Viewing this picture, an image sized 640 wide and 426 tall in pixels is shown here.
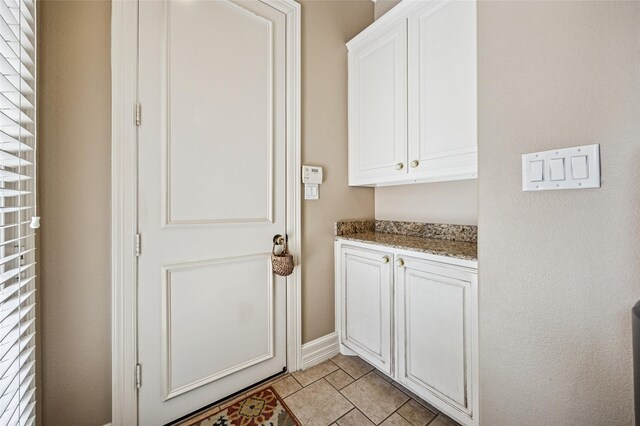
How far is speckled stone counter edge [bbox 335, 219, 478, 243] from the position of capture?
1.53 meters

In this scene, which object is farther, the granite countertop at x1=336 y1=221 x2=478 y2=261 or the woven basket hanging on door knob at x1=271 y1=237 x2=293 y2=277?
the woven basket hanging on door knob at x1=271 y1=237 x2=293 y2=277

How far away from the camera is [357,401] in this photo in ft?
4.54

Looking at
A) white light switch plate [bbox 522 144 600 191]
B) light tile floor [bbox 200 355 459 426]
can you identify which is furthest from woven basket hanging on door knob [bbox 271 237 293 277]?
white light switch plate [bbox 522 144 600 191]

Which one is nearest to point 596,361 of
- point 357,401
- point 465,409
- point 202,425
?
point 465,409

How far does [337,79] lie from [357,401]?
2092 mm

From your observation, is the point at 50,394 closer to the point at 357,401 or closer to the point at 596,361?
the point at 357,401

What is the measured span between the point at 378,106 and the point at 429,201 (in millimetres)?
737

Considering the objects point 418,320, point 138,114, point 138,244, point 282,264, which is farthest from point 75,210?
point 418,320

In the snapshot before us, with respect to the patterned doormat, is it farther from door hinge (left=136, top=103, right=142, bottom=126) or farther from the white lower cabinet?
door hinge (left=136, top=103, right=142, bottom=126)

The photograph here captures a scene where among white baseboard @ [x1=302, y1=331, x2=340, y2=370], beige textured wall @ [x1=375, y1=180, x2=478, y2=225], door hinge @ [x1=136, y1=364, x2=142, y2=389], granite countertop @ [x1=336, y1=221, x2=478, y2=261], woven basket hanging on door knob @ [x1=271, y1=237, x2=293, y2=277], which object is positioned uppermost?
beige textured wall @ [x1=375, y1=180, x2=478, y2=225]

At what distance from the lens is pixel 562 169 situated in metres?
0.67

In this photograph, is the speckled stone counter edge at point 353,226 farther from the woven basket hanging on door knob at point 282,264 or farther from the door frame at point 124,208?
the door frame at point 124,208

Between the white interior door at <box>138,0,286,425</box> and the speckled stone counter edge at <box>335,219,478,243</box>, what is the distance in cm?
55

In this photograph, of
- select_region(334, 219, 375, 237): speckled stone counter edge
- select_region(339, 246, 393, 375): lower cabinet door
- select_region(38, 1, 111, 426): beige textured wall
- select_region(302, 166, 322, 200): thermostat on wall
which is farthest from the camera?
select_region(334, 219, 375, 237): speckled stone counter edge
